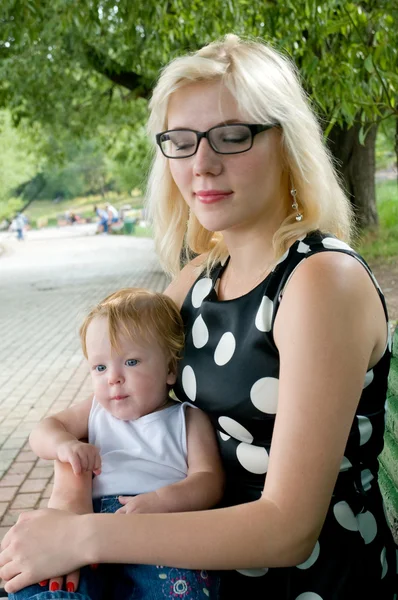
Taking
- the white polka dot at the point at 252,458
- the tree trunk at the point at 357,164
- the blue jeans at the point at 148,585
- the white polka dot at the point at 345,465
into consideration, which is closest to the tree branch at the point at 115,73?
the tree trunk at the point at 357,164

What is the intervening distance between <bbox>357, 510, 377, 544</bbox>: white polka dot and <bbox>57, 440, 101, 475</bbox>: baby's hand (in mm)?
612

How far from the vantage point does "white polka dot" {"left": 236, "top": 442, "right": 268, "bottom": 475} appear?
5.75 feet

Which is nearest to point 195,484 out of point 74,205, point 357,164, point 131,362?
point 131,362

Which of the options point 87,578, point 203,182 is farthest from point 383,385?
point 87,578

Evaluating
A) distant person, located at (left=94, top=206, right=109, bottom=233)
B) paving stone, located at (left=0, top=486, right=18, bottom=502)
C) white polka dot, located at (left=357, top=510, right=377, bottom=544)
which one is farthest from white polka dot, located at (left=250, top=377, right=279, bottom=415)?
distant person, located at (left=94, top=206, right=109, bottom=233)

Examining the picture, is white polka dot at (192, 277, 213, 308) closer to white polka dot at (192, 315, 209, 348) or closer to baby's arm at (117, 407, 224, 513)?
white polka dot at (192, 315, 209, 348)

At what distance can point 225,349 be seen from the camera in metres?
1.81

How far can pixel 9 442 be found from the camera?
616cm

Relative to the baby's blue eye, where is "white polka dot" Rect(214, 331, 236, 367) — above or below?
above

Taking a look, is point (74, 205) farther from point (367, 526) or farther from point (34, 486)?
point (367, 526)

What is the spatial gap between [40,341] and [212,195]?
931 cm

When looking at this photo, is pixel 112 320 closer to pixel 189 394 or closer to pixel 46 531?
pixel 189 394

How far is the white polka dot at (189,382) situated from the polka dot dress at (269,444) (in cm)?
2

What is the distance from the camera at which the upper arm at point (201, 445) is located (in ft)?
6.04
